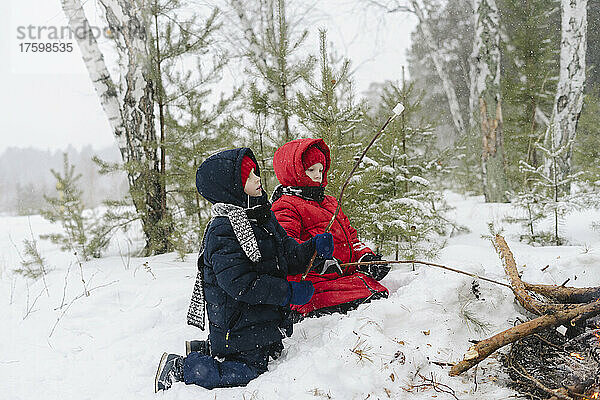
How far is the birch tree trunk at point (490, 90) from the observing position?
8.89m

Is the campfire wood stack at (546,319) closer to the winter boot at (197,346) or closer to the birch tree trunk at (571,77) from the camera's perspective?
the winter boot at (197,346)

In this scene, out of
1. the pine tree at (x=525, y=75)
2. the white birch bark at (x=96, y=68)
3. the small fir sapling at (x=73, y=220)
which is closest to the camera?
the small fir sapling at (x=73, y=220)

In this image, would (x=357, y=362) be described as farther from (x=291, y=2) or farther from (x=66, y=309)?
(x=291, y=2)

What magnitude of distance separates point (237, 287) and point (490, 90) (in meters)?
8.39

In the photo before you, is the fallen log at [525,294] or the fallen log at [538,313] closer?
the fallen log at [538,313]

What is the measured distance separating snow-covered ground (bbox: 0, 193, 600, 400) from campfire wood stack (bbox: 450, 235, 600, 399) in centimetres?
17

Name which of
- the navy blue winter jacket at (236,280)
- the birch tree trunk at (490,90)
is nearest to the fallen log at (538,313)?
the navy blue winter jacket at (236,280)

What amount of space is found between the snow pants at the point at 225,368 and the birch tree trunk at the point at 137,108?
347cm

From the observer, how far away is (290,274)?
3035mm

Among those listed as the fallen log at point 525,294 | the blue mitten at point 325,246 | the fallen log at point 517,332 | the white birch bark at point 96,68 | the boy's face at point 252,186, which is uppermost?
the white birch bark at point 96,68

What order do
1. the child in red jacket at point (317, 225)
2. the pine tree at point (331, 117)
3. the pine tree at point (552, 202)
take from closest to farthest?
the child in red jacket at point (317, 225) → the pine tree at point (331, 117) → the pine tree at point (552, 202)

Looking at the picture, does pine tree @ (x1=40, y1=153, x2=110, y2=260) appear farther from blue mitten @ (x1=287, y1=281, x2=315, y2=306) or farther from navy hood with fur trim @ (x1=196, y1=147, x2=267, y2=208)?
blue mitten @ (x1=287, y1=281, x2=315, y2=306)

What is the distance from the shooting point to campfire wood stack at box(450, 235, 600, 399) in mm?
2049

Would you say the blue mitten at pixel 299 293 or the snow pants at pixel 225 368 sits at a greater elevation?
the blue mitten at pixel 299 293
